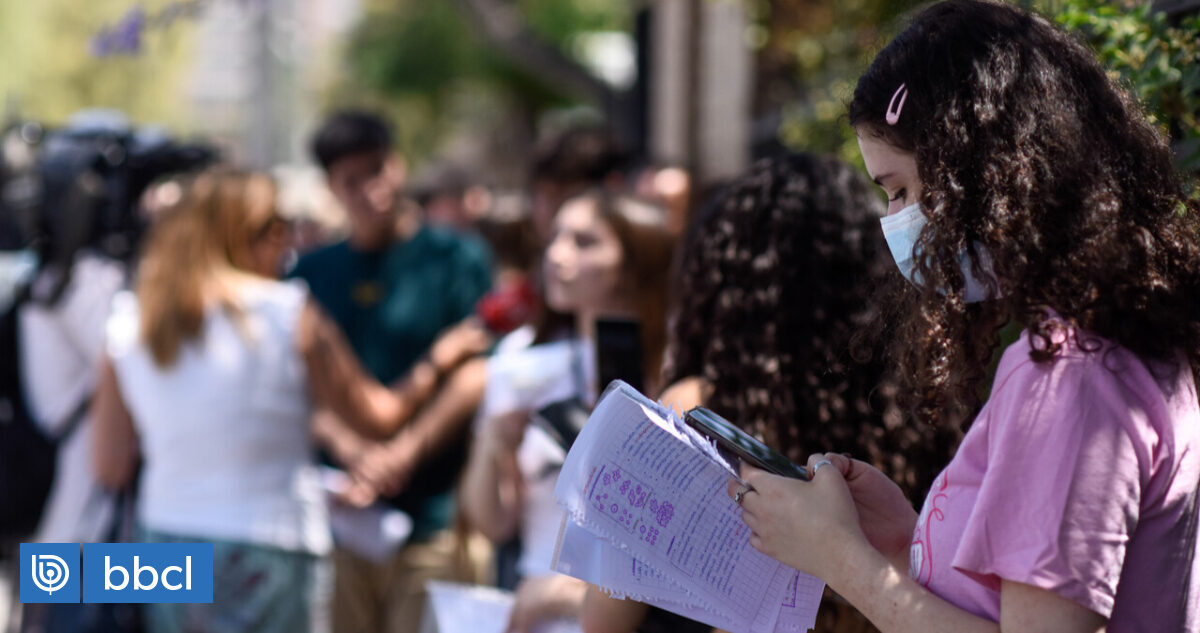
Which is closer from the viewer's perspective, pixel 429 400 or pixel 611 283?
pixel 611 283

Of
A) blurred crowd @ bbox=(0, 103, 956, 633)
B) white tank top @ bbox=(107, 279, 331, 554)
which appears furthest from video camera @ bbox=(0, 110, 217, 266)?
white tank top @ bbox=(107, 279, 331, 554)

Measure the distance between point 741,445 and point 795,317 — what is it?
550mm

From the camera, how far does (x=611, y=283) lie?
9.96ft

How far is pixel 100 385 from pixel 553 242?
4.30ft

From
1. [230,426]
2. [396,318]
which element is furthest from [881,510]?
[396,318]

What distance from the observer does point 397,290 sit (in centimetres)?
439

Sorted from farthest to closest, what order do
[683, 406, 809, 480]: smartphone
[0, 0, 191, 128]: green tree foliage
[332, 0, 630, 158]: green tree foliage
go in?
1. [332, 0, 630, 158]: green tree foliage
2. [0, 0, 191, 128]: green tree foliage
3. [683, 406, 809, 480]: smartphone

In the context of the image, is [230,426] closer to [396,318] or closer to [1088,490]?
[396,318]

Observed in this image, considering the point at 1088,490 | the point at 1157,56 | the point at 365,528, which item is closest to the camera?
the point at 1088,490

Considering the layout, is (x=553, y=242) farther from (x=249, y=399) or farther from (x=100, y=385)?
(x=100, y=385)

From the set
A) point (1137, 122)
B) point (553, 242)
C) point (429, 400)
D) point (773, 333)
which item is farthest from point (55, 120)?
point (1137, 122)

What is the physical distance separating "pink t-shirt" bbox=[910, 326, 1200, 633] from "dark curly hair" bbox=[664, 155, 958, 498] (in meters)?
0.51

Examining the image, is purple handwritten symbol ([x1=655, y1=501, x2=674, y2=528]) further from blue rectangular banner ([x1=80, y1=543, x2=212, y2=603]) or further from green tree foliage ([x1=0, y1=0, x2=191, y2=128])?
green tree foliage ([x1=0, y1=0, x2=191, y2=128])

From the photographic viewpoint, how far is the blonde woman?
3.14 meters
